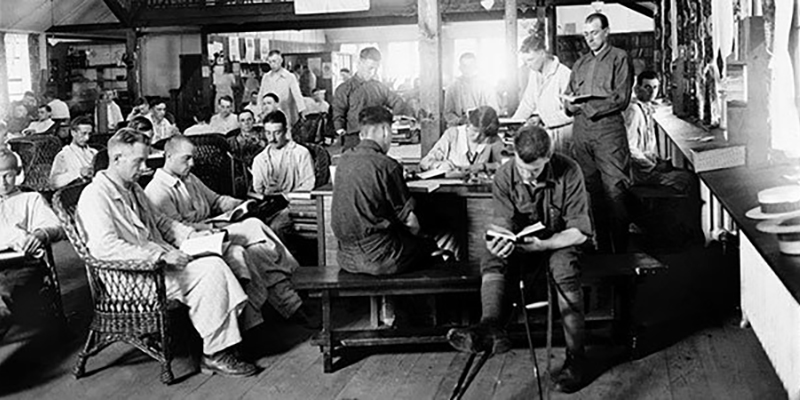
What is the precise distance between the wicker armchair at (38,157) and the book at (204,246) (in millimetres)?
4145

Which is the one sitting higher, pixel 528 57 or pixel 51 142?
pixel 528 57

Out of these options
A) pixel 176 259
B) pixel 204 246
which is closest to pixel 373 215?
pixel 204 246

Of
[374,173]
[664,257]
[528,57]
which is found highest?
[528,57]

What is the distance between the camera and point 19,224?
218 inches

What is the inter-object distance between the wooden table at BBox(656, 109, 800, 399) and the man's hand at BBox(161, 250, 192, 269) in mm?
2539

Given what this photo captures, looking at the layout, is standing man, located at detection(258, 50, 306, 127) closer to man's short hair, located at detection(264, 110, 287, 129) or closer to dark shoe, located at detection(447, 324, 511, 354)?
man's short hair, located at detection(264, 110, 287, 129)

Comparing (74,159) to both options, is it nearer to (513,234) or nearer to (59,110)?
(513,234)

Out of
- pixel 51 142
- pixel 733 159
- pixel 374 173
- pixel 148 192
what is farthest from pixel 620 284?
pixel 51 142

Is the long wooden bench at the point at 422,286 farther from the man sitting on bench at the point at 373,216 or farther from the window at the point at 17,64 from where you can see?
the window at the point at 17,64

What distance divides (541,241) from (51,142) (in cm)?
614

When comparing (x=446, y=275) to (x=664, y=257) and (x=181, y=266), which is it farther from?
(x=664, y=257)

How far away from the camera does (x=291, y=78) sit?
12.6 meters

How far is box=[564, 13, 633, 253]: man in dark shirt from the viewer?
21.6ft

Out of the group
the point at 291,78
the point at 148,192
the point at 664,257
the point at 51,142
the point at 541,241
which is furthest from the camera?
the point at 291,78
